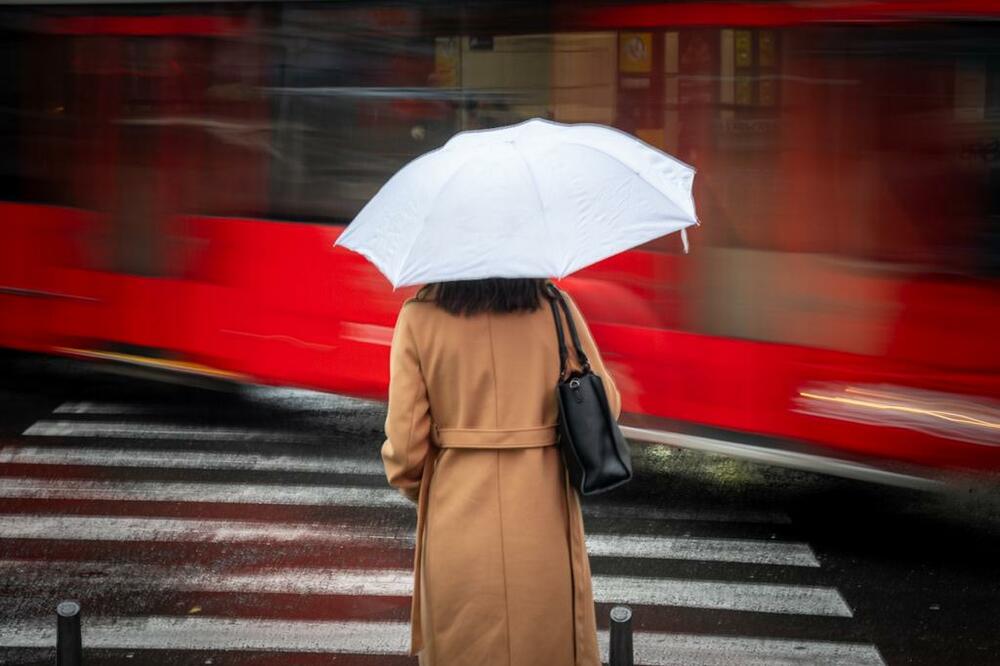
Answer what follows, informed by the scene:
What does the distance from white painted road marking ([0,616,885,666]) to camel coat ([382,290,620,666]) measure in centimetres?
225

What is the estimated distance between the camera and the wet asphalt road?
566 centimetres

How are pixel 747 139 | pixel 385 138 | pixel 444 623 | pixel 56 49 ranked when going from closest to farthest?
pixel 444 623 → pixel 747 139 → pixel 385 138 → pixel 56 49

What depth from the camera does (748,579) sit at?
21.0 ft

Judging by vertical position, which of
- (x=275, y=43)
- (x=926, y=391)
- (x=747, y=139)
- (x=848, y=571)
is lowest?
(x=848, y=571)

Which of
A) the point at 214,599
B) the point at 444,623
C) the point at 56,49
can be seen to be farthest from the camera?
the point at 56,49

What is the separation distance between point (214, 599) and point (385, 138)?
3.23 m

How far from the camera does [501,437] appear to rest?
3297 millimetres

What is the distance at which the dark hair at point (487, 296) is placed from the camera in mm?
3307

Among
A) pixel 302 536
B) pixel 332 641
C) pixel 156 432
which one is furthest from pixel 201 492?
pixel 332 641

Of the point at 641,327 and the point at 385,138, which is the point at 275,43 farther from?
the point at 641,327

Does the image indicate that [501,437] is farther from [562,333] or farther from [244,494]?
[244,494]

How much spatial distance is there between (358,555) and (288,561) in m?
0.35

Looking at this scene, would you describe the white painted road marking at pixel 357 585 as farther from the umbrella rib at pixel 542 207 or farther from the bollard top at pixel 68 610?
the umbrella rib at pixel 542 207

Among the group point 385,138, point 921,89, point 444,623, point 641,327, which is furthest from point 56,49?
point 444,623
